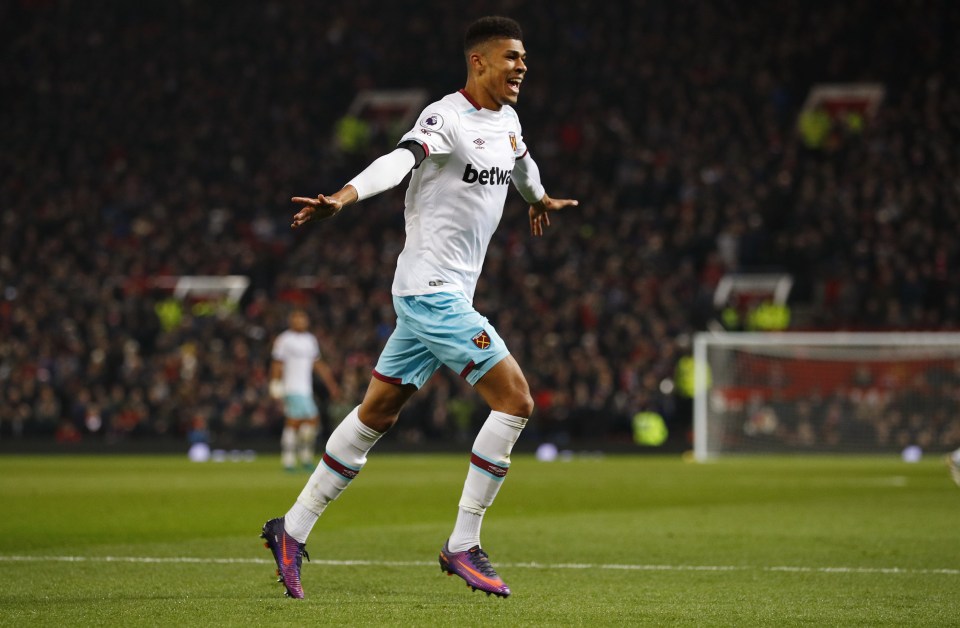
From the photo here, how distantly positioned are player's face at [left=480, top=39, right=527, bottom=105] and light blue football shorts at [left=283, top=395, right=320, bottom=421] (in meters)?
14.3

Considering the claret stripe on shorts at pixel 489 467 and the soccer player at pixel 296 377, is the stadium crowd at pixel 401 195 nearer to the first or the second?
the soccer player at pixel 296 377

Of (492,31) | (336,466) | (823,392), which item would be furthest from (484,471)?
(823,392)

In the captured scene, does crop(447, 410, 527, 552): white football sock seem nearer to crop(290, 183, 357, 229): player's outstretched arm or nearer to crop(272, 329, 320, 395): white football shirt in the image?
crop(290, 183, 357, 229): player's outstretched arm

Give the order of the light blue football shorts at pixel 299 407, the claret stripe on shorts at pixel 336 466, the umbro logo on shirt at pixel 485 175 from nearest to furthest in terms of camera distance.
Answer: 1. the umbro logo on shirt at pixel 485 175
2. the claret stripe on shorts at pixel 336 466
3. the light blue football shorts at pixel 299 407

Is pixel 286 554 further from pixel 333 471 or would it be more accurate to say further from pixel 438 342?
pixel 438 342

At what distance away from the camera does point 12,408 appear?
93.6 feet

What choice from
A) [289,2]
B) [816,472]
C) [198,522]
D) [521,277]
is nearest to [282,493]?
[198,522]

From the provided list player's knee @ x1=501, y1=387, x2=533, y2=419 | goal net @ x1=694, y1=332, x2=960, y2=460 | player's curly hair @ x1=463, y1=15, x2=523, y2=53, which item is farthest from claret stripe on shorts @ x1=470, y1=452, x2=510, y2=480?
goal net @ x1=694, y1=332, x2=960, y2=460

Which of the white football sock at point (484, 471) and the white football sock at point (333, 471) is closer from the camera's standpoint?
the white football sock at point (484, 471)

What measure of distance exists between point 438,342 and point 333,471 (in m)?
0.80

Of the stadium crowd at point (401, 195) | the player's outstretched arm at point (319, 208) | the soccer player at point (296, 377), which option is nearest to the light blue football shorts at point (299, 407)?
the soccer player at point (296, 377)

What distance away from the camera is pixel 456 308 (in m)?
6.48

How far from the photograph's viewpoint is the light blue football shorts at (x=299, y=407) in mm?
20578

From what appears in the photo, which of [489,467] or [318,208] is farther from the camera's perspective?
[489,467]
